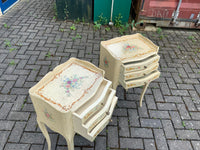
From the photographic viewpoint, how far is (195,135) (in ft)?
10.2

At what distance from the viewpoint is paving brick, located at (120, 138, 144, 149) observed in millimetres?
2881

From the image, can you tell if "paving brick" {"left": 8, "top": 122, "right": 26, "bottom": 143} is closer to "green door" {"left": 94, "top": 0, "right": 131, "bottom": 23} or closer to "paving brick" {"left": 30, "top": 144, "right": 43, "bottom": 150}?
"paving brick" {"left": 30, "top": 144, "right": 43, "bottom": 150}

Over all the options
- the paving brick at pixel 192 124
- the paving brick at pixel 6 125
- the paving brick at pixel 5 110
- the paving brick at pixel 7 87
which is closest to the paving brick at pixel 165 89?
the paving brick at pixel 192 124

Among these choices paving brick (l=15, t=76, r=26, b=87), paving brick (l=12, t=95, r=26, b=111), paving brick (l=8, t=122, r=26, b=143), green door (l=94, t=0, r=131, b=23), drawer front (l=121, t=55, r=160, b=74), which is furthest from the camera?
green door (l=94, t=0, r=131, b=23)

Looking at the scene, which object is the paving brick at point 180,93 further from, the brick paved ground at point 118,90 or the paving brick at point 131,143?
the paving brick at point 131,143

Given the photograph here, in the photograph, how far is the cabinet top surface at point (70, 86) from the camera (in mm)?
1977

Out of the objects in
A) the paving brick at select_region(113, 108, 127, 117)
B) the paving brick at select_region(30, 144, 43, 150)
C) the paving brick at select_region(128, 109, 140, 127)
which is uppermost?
the paving brick at select_region(113, 108, 127, 117)

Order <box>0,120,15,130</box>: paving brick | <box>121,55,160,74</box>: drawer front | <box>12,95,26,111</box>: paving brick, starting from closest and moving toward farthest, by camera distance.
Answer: <box>121,55,160,74</box>: drawer front → <box>0,120,15,130</box>: paving brick → <box>12,95,26,111</box>: paving brick

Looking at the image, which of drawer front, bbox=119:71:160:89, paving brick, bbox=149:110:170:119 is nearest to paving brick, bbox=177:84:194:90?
paving brick, bbox=149:110:170:119

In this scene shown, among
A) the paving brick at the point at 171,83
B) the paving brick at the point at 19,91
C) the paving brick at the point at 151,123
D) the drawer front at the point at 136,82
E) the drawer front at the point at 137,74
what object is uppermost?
the drawer front at the point at 137,74

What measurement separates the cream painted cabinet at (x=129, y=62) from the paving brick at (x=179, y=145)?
46.8 inches

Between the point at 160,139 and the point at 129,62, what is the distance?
4.92 ft

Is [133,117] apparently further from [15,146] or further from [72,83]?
[15,146]

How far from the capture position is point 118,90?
3883 millimetres
